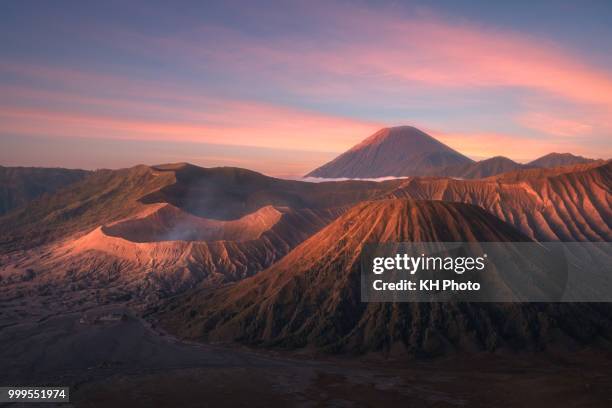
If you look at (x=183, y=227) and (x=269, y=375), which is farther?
(x=183, y=227)

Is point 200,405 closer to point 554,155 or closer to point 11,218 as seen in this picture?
point 11,218

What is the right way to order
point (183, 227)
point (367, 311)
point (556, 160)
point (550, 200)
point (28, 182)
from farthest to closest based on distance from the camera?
1. point (556, 160)
2. point (28, 182)
3. point (550, 200)
4. point (183, 227)
5. point (367, 311)

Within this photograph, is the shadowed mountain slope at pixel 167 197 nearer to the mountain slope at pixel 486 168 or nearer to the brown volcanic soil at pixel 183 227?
the brown volcanic soil at pixel 183 227

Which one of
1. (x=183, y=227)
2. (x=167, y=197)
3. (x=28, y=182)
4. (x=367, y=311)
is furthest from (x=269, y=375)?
(x=28, y=182)

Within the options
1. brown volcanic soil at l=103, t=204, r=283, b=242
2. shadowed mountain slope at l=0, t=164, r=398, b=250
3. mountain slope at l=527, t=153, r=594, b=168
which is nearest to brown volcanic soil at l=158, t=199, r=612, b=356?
brown volcanic soil at l=103, t=204, r=283, b=242

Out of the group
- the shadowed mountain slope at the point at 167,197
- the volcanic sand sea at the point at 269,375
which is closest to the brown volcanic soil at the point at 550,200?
the shadowed mountain slope at the point at 167,197

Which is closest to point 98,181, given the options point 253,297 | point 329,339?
point 253,297

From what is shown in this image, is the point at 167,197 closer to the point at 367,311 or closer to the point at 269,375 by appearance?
the point at 367,311
